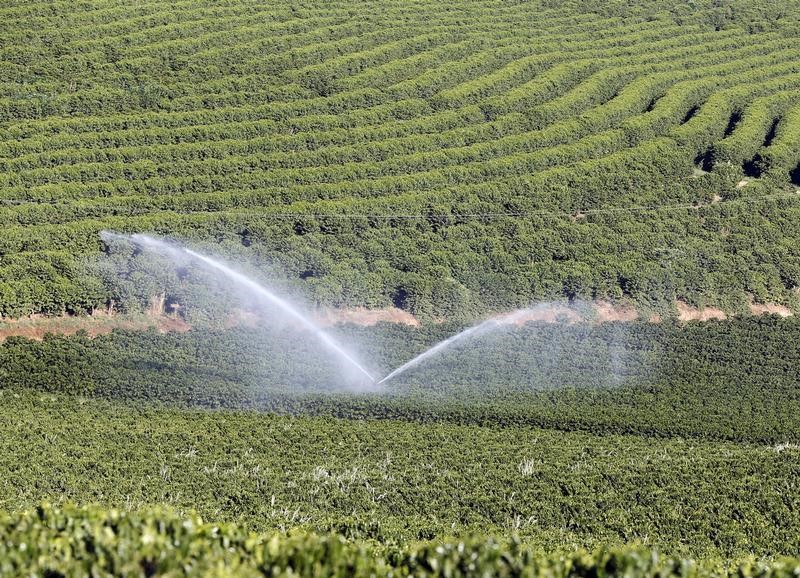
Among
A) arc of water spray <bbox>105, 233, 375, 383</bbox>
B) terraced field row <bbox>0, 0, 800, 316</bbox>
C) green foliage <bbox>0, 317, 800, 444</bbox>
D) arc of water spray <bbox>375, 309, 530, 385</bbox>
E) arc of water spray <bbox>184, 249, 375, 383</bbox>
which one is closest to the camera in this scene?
green foliage <bbox>0, 317, 800, 444</bbox>

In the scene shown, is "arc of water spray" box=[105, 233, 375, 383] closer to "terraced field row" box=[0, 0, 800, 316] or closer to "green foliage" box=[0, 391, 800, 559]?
"terraced field row" box=[0, 0, 800, 316]

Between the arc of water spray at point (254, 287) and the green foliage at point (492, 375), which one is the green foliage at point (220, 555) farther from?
the arc of water spray at point (254, 287)

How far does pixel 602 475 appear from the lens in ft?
92.7

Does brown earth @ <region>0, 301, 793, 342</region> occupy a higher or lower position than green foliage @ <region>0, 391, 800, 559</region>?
higher

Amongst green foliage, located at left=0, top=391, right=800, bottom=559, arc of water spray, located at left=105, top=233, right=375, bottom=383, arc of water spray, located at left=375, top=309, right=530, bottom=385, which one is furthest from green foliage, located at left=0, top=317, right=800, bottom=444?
green foliage, located at left=0, top=391, right=800, bottom=559

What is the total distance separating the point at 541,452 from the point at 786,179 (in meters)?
28.3

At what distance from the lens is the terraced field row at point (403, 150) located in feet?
139

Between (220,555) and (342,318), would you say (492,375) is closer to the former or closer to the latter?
(342,318)

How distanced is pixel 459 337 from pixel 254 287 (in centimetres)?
746

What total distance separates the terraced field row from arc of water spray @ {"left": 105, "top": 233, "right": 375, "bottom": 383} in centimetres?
97

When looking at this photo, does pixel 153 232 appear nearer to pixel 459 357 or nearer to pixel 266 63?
pixel 459 357

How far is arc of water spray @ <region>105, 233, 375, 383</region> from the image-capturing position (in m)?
37.0

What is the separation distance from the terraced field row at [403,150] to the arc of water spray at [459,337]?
33.8 inches

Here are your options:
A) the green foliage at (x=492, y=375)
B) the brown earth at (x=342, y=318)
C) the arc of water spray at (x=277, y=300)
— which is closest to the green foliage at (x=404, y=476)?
the green foliage at (x=492, y=375)
